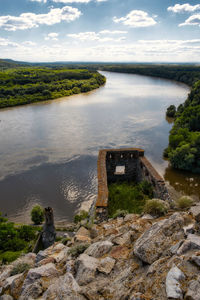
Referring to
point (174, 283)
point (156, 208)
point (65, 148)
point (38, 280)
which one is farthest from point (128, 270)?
point (65, 148)

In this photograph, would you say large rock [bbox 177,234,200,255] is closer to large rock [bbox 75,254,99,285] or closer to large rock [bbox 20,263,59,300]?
large rock [bbox 75,254,99,285]

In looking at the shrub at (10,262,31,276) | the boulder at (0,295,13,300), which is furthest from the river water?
the boulder at (0,295,13,300)

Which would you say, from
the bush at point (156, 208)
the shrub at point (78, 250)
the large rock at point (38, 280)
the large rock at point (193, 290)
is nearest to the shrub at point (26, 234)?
the shrub at point (78, 250)

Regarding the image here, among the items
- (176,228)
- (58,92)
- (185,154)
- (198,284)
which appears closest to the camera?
(198,284)

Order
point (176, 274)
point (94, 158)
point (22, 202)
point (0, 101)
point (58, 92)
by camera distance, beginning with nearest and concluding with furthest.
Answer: point (176, 274), point (22, 202), point (94, 158), point (0, 101), point (58, 92)

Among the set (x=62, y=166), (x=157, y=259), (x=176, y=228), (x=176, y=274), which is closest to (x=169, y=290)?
(x=176, y=274)

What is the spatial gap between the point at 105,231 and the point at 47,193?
64.0 feet

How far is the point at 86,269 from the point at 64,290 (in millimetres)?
703

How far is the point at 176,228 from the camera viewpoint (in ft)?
18.4

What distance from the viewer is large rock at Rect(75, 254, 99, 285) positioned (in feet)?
17.2

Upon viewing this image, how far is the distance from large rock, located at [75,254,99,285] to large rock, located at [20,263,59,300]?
78 centimetres

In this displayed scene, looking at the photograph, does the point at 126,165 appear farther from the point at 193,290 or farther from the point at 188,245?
the point at 193,290

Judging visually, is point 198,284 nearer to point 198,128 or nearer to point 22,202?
point 22,202

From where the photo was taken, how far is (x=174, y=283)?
13.0 feet
